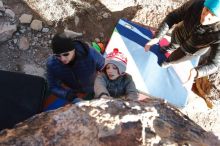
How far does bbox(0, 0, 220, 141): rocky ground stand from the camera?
14.5ft

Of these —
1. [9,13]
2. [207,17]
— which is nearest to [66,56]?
[207,17]

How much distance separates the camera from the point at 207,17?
2.86 meters

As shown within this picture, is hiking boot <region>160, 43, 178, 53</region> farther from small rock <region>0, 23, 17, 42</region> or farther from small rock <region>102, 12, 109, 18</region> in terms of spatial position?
small rock <region>0, 23, 17, 42</region>

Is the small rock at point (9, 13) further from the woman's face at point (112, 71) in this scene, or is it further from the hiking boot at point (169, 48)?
the hiking boot at point (169, 48)

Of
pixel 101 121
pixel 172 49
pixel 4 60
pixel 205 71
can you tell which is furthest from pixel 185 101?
pixel 101 121

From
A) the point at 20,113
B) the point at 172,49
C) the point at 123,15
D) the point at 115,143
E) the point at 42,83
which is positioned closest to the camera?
the point at 115,143

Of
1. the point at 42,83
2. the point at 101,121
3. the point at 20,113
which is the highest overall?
the point at 101,121

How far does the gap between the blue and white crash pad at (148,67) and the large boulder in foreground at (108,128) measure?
233cm

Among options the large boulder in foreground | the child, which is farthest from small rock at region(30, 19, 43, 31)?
the large boulder in foreground

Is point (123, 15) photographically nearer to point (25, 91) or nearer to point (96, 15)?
point (96, 15)

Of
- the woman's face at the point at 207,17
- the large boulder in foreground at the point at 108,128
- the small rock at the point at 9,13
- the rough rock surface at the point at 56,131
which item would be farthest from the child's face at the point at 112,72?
the small rock at the point at 9,13

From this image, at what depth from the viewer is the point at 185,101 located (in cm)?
441

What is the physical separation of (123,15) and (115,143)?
3.29m

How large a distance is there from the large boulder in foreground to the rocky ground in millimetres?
2554
